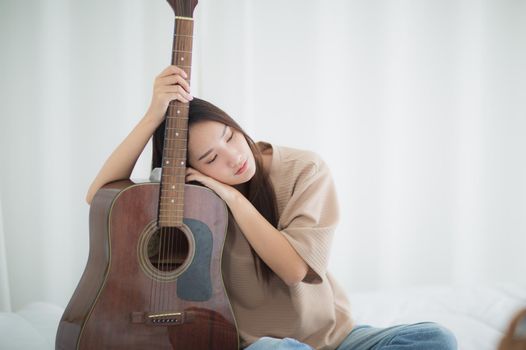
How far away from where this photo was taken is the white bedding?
1400 mm

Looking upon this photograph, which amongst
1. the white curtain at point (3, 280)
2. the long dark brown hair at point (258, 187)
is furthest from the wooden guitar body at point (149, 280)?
the white curtain at point (3, 280)

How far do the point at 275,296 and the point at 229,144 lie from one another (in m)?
0.38

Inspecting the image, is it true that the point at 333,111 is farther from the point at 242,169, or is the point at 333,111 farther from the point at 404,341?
the point at 404,341

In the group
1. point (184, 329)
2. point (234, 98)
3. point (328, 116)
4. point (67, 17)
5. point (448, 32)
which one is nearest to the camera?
point (184, 329)

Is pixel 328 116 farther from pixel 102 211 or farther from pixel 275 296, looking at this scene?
pixel 102 211

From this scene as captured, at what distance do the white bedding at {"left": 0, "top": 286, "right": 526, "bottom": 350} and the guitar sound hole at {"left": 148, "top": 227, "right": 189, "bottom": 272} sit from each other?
0.43 meters

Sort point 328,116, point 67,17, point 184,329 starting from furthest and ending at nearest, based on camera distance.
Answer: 1. point 328,116
2. point 67,17
3. point 184,329

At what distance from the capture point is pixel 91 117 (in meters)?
2.02

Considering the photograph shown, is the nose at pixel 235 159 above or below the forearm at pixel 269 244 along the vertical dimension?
above

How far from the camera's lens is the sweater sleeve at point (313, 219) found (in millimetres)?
1182

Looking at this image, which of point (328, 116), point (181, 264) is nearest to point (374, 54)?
point (328, 116)

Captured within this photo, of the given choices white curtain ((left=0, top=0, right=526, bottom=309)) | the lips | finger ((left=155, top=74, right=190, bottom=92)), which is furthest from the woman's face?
white curtain ((left=0, top=0, right=526, bottom=309))

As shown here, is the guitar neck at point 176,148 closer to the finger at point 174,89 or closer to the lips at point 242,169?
the finger at point 174,89

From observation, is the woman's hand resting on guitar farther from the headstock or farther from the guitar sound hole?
the guitar sound hole
